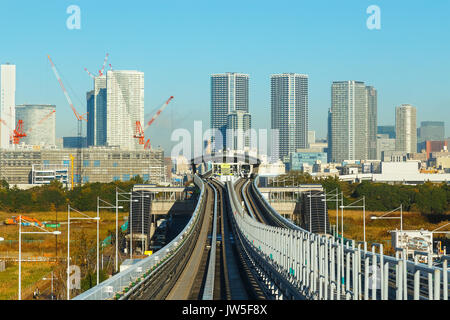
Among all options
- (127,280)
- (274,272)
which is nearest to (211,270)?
(274,272)

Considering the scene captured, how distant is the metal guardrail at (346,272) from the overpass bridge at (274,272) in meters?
0.02

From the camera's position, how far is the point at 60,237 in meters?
94.1

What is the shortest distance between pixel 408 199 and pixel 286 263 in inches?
4545

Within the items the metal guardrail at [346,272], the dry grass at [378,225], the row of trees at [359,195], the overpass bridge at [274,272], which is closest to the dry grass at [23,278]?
the overpass bridge at [274,272]

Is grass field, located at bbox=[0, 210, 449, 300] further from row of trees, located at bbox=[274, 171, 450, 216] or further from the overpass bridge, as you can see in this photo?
the overpass bridge

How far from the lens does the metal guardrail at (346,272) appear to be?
44.0 feet

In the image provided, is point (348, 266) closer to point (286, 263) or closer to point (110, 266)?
point (286, 263)

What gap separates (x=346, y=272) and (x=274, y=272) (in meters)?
13.6

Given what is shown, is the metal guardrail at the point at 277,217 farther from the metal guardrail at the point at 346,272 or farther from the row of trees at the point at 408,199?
the metal guardrail at the point at 346,272

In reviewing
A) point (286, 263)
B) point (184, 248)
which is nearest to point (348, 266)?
point (286, 263)

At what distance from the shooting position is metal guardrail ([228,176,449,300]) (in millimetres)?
13406

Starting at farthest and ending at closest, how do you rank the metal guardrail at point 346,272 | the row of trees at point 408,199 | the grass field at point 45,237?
the row of trees at point 408,199
the grass field at point 45,237
the metal guardrail at point 346,272
